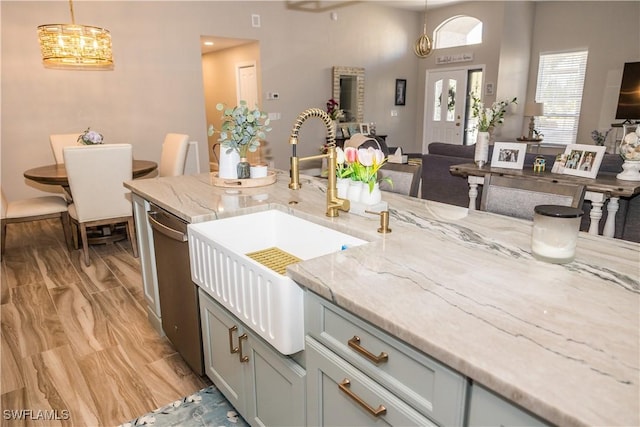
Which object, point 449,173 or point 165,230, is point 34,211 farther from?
point 449,173

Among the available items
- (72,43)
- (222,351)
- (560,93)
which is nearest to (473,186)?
(222,351)

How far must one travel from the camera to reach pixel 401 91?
8.92 metres

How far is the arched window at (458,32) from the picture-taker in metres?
8.46

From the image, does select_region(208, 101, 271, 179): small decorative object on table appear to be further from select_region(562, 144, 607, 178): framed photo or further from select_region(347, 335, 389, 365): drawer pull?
select_region(562, 144, 607, 178): framed photo

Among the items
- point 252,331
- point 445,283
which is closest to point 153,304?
point 252,331

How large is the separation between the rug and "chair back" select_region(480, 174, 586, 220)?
58.6 inches

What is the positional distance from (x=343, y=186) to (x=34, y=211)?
333 cm

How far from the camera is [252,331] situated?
1.50 metres

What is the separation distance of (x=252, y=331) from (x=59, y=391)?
4.28ft

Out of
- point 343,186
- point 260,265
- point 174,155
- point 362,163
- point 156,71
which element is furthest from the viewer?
point 156,71

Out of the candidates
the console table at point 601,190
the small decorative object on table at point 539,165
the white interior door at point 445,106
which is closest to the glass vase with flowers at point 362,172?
the console table at point 601,190

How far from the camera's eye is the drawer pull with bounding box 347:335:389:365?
970 millimetres

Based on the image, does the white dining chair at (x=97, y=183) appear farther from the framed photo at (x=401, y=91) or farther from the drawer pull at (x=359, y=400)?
the framed photo at (x=401, y=91)

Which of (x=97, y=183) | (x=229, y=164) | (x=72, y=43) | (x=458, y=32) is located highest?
(x=458, y=32)
